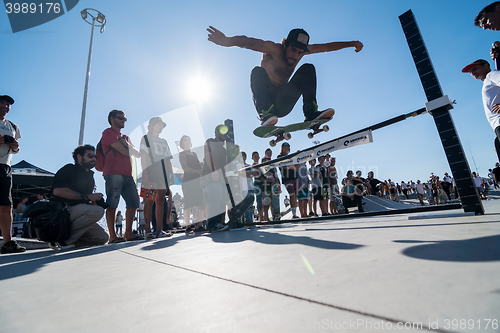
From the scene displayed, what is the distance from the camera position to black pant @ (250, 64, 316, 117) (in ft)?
12.4

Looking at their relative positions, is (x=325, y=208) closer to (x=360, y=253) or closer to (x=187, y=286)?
(x=360, y=253)

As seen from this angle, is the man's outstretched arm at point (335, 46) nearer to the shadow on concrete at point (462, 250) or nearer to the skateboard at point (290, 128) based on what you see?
the skateboard at point (290, 128)

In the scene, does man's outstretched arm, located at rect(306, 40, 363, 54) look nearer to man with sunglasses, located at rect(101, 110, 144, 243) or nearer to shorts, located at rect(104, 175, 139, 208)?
man with sunglasses, located at rect(101, 110, 144, 243)

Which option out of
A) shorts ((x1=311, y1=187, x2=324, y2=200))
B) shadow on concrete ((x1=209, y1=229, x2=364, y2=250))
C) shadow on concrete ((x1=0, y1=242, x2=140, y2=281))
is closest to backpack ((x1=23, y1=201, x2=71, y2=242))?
shadow on concrete ((x1=0, y1=242, x2=140, y2=281))

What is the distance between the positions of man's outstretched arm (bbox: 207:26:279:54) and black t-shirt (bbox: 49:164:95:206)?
2.49 metres

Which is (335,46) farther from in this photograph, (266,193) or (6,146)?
(6,146)

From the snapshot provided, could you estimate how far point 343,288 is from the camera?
58 centimetres

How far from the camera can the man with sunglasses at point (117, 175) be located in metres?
3.15

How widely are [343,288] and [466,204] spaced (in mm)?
2348

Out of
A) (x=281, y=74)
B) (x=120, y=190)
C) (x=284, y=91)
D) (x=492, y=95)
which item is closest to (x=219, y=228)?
(x=120, y=190)

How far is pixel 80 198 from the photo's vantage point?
274 cm

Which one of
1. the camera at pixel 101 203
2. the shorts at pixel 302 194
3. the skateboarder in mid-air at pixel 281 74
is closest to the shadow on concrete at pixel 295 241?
the camera at pixel 101 203

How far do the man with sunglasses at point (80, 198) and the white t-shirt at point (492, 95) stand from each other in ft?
13.9

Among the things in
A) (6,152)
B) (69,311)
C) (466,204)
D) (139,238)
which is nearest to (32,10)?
(6,152)
